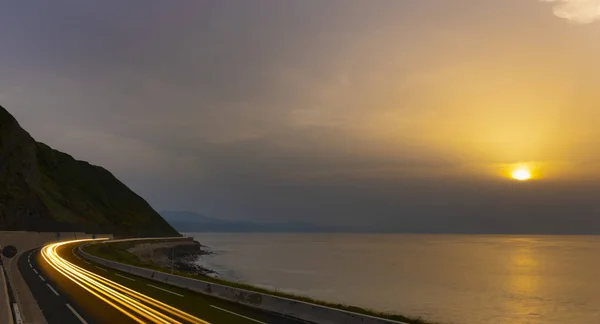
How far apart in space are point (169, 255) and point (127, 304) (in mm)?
111577

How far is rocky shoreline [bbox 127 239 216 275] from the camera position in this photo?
9216cm

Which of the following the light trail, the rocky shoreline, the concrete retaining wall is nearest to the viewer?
the concrete retaining wall

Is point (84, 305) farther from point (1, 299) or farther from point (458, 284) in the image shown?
point (458, 284)

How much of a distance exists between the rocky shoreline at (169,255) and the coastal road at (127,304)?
2142 inches

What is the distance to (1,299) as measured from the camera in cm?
1773

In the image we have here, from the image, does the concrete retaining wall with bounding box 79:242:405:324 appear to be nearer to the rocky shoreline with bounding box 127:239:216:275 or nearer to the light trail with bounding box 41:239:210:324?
the light trail with bounding box 41:239:210:324

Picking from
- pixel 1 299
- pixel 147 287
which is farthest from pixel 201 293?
pixel 1 299

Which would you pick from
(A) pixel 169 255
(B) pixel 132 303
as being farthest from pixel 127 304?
(A) pixel 169 255

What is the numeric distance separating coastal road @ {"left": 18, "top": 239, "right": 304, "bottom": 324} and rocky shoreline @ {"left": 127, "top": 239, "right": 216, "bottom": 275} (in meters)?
54.4

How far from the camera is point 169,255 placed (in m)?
130

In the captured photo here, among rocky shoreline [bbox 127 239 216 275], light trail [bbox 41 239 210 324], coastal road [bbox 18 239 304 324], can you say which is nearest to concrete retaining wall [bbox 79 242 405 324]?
coastal road [bbox 18 239 304 324]

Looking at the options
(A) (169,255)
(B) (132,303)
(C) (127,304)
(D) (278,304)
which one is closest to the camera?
(C) (127,304)

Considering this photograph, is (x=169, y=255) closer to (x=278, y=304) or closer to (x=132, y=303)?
(x=132, y=303)

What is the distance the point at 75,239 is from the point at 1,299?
102 metres
